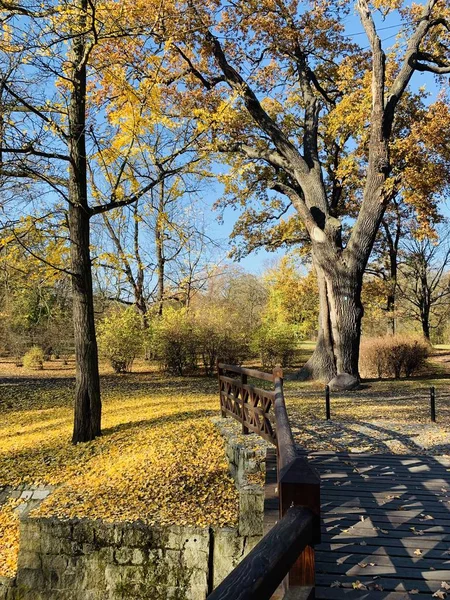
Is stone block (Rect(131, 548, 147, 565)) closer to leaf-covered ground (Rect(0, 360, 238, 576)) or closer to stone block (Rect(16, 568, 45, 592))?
leaf-covered ground (Rect(0, 360, 238, 576))

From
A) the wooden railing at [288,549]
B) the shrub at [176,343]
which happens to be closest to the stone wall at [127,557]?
the wooden railing at [288,549]

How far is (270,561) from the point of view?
139cm

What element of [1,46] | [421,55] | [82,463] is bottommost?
[82,463]

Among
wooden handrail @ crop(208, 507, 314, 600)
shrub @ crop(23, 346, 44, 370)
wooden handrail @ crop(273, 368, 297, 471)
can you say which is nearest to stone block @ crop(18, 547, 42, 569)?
wooden handrail @ crop(273, 368, 297, 471)

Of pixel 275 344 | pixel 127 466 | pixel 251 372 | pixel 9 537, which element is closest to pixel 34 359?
pixel 275 344

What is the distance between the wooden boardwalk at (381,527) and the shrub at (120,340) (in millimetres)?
12783

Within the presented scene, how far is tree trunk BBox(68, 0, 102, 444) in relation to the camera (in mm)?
7496

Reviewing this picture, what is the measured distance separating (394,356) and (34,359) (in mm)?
15019

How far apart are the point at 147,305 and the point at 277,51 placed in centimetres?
1263

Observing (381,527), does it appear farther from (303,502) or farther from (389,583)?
(303,502)

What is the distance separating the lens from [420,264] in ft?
97.2

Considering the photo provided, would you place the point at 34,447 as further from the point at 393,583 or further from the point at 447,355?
the point at 447,355

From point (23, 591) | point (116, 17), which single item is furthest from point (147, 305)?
point (23, 591)

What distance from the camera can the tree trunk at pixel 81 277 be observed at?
295 inches
